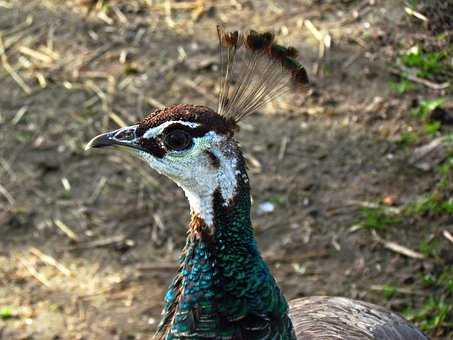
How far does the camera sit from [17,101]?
4016mm

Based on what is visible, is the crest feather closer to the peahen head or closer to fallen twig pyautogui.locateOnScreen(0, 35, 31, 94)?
the peahen head

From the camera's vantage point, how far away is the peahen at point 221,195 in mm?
1862

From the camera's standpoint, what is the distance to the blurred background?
3.11 meters

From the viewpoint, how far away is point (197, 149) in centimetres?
186

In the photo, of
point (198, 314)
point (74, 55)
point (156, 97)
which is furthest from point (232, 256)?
point (74, 55)

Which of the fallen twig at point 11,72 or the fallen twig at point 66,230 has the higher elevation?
the fallen twig at point 11,72

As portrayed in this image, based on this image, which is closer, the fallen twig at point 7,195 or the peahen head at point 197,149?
the peahen head at point 197,149

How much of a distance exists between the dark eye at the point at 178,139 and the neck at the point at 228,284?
5.1 inches

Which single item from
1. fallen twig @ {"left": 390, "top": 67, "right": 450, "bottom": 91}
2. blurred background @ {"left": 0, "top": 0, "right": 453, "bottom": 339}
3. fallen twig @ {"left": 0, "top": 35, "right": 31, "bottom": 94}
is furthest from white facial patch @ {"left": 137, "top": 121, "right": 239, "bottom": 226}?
fallen twig @ {"left": 0, "top": 35, "right": 31, "bottom": 94}

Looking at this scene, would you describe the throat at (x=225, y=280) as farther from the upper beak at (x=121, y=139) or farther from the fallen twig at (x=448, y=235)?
the fallen twig at (x=448, y=235)

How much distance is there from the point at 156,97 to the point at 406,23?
5.08 feet

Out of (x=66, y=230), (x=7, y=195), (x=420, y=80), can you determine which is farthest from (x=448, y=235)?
(x=7, y=195)

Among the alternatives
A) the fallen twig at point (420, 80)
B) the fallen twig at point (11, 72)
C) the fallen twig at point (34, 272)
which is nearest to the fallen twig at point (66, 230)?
the fallen twig at point (34, 272)

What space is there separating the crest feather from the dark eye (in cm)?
13
